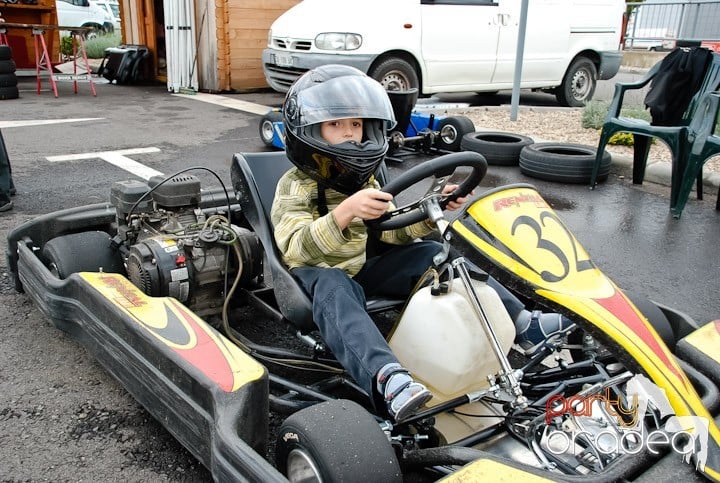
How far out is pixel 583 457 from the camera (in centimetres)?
175

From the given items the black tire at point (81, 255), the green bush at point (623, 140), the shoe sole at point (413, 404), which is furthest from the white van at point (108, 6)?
the shoe sole at point (413, 404)

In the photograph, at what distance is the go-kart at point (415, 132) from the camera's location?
6.40 meters

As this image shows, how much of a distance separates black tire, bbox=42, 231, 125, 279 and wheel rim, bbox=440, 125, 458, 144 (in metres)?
4.27

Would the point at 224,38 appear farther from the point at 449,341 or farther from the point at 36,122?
the point at 449,341

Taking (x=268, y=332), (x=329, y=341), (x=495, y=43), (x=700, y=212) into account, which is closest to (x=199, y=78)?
(x=495, y=43)

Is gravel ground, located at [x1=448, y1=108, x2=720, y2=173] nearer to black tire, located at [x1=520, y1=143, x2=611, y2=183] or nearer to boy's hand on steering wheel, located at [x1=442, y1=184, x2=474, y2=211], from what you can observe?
black tire, located at [x1=520, y1=143, x2=611, y2=183]

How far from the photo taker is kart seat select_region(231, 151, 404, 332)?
2287mm

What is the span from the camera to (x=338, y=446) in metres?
1.64

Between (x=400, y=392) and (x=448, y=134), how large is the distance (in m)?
5.13

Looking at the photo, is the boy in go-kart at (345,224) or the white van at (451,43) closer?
the boy in go-kart at (345,224)

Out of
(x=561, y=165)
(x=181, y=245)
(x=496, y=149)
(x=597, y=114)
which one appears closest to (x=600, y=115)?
(x=597, y=114)

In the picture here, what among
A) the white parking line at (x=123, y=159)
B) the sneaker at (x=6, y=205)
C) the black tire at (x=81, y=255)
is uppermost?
the black tire at (x=81, y=255)

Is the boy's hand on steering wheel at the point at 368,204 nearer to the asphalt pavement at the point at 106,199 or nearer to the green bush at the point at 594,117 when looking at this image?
the asphalt pavement at the point at 106,199

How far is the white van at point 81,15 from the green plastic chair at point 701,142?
20.5 meters
